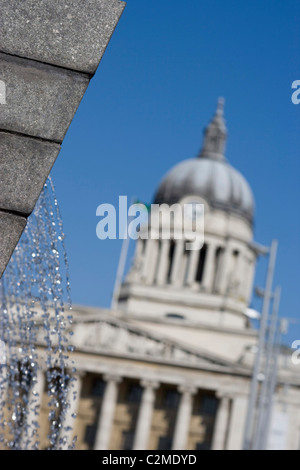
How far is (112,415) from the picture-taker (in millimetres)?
68312

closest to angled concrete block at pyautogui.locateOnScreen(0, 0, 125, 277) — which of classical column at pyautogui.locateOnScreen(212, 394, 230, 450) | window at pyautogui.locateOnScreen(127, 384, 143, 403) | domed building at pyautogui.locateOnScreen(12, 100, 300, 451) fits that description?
domed building at pyautogui.locateOnScreen(12, 100, 300, 451)

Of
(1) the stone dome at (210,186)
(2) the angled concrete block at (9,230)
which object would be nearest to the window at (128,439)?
(1) the stone dome at (210,186)

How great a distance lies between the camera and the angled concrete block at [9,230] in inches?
206

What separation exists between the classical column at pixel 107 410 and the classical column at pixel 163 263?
1374 centimetres

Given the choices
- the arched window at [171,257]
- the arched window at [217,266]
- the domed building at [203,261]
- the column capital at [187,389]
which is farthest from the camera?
the arched window at [171,257]

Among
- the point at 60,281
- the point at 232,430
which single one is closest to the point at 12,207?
the point at 60,281

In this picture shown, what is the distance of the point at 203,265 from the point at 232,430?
17.5 metres

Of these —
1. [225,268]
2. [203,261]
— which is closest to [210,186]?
[203,261]

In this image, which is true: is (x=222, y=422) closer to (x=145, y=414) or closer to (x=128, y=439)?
(x=145, y=414)

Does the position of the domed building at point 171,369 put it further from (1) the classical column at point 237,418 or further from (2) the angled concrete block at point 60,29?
(2) the angled concrete block at point 60,29

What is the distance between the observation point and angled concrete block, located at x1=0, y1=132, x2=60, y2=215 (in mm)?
5188

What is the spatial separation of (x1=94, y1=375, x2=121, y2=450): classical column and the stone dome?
1914 cm
